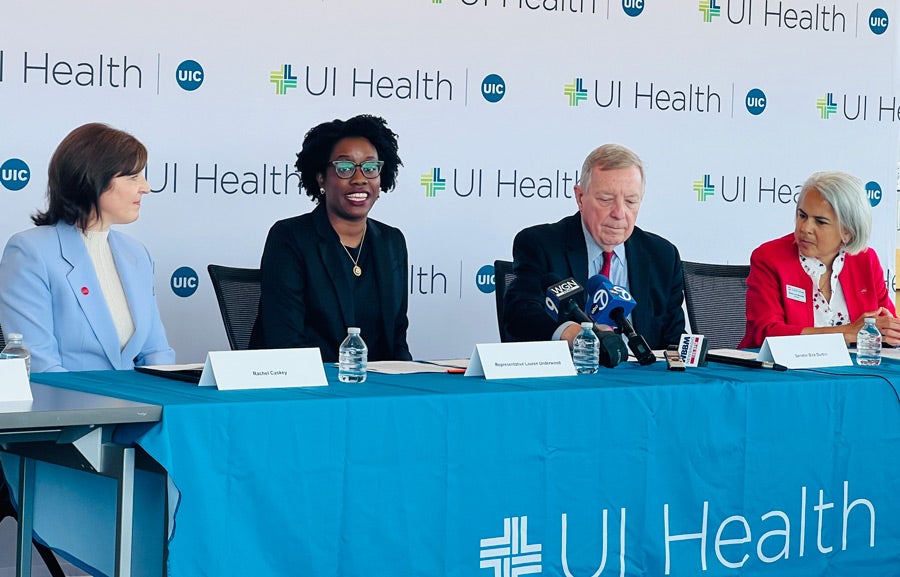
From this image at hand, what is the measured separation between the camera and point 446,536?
2.19 m

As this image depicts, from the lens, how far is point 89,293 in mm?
3115

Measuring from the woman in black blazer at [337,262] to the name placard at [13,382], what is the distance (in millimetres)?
1467

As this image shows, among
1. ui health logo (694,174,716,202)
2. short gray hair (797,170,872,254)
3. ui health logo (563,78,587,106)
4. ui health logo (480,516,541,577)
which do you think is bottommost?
ui health logo (480,516,541,577)

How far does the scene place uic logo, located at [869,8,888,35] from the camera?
5.46 meters

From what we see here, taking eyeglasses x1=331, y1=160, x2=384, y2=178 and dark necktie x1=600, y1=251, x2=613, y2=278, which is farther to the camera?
eyeglasses x1=331, y1=160, x2=384, y2=178

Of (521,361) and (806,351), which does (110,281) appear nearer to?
(521,361)

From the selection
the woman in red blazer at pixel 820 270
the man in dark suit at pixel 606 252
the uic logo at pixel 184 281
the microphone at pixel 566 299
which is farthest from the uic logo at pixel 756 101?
the microphone at pixel 566 299

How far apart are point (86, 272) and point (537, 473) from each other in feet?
4.67

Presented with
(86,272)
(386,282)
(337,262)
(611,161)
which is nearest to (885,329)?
(611,161)

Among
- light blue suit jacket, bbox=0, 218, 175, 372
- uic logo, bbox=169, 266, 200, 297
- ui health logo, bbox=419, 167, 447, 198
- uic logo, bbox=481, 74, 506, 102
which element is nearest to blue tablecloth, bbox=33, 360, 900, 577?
light blue suit jacket, bbox=0, 218, 175, 372

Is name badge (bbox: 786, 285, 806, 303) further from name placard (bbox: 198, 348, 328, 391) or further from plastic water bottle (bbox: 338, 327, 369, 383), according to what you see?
name placard (bbox: 198, 348, 328, 391)

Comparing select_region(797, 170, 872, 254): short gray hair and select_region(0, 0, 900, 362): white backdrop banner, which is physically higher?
select_region(0, 0, 900, 362): white backdrop banner

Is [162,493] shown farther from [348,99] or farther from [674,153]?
[674,153]

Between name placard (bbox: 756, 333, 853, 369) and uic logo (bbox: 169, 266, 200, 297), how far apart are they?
Result: 7.10 feet
